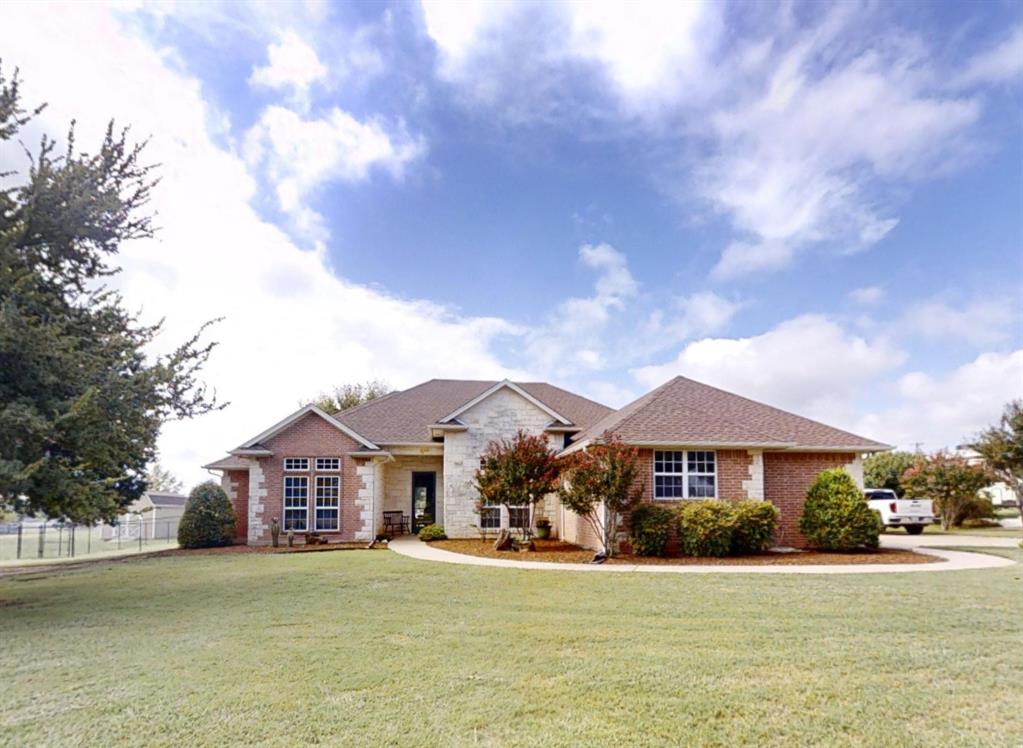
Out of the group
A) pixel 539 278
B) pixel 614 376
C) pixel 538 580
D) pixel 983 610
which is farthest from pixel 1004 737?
pixel 614 376

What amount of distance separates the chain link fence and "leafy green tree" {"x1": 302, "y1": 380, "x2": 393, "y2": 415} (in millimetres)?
11291

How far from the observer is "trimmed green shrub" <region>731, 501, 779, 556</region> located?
1500cm

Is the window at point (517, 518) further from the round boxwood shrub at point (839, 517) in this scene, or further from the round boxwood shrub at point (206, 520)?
the round boxwood shrub at point (206, 520)

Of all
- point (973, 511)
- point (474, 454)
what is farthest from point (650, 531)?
point (973, 511)

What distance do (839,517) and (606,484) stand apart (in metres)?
6.10

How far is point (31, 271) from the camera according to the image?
1086 centimetres

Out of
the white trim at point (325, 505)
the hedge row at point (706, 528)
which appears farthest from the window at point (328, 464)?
the hedge row at point (706, 528)

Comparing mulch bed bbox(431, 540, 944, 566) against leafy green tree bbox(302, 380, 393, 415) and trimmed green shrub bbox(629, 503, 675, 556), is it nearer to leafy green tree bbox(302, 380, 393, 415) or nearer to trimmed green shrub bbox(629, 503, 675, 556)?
trimmed green shrub bbox(629, 503, 675, 556)

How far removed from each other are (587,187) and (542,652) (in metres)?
13.6

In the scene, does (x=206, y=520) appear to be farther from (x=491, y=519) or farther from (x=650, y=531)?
(x=650, y=531)

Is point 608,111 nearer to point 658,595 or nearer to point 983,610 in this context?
point 658,595

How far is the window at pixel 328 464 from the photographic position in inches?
811

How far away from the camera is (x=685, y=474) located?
16.3 metres

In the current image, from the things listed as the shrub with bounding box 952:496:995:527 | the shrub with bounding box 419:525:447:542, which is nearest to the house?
the shrub with bounding box 419:525:447:542
